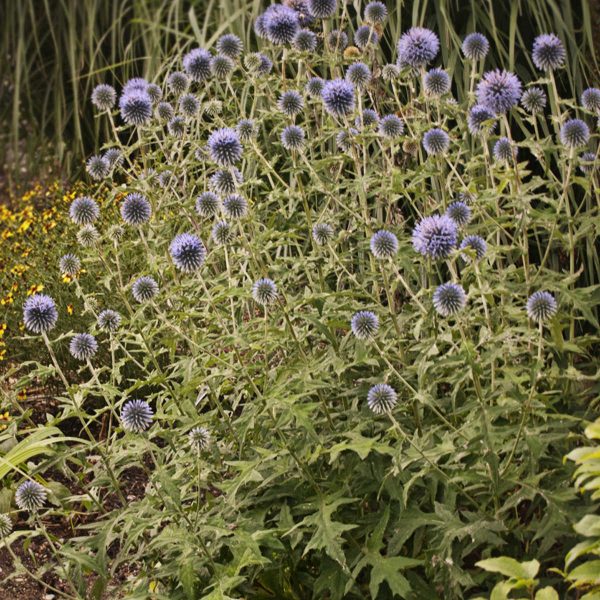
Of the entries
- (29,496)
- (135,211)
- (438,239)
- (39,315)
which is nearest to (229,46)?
(135,211)

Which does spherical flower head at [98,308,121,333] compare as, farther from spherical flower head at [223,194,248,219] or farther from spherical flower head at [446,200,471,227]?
spherical flower head at [446,200,471,227]

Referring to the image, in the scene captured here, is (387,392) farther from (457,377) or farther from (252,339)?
(252,339)

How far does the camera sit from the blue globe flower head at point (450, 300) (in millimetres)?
2416

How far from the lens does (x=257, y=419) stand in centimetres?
287

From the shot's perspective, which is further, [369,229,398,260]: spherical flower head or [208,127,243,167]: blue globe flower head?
[208,127,243,167]: blue globe flower head

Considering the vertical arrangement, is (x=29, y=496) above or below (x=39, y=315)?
below

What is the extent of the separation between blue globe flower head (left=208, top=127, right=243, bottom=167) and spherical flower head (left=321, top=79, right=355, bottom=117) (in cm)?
30

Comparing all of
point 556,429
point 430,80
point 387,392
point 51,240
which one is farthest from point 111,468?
point 51,240

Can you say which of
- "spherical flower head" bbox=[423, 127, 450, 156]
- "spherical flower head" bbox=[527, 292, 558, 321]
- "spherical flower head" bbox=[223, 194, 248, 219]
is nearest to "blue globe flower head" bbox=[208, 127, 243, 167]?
"spherical flower head" bbox=[223, 194, 248, 219]

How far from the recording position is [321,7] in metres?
3.38

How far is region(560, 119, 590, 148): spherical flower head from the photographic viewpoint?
278 centimetres

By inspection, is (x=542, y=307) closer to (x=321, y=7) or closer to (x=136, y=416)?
(x=136, y=416)

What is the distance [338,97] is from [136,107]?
760mm

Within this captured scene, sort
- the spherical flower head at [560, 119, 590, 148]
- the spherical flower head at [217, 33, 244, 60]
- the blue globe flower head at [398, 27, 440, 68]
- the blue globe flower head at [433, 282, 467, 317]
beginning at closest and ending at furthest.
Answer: the blue globe flower head at [433, 282, 467, 317]
the spherical flower head at [560, 119, 590, 148]
the blue globe flower head at [398, 27, 440, 68]
the spherical flower head at [217, 33, 244, 60]
